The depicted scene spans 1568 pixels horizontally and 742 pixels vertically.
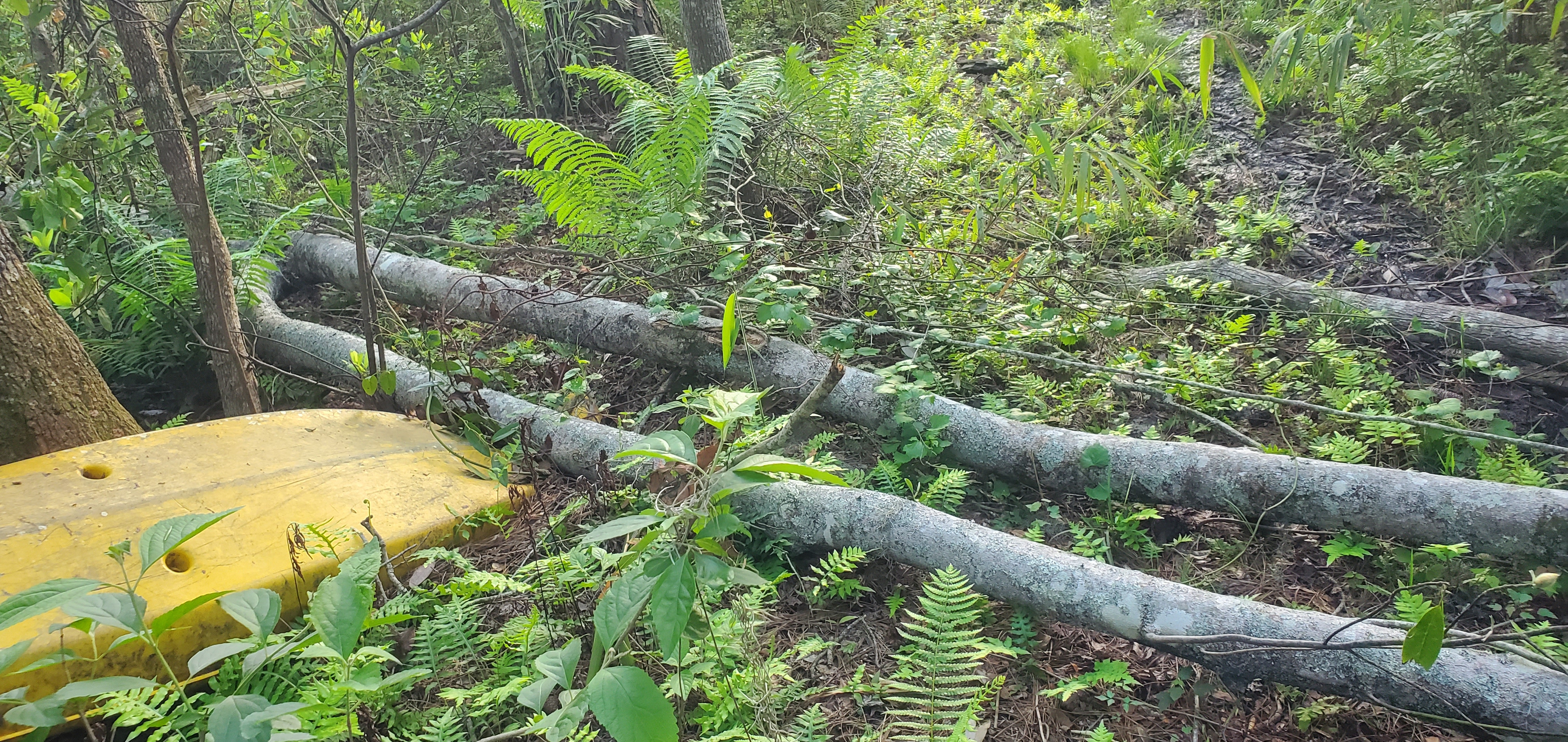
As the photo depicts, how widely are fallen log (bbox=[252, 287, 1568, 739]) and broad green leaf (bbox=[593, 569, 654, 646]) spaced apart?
33.8 inches

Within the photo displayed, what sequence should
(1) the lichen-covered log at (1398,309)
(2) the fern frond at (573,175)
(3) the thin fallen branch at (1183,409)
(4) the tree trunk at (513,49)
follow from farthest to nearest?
(4) the tree trunk at (513,49) < (2) the fern frond at (573,175) < (1) the lichen-covered log at (1398,309) < (3) the thin fallen branch at (1183,409)

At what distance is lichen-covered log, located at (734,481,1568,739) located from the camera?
158 centimetres

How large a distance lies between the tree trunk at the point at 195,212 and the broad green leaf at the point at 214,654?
222 cm

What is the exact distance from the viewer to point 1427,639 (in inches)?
51.5

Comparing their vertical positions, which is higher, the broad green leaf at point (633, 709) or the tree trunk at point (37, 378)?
the tree trunk at point (37, 378)

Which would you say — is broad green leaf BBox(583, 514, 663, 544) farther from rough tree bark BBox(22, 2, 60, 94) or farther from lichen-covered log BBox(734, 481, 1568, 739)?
→ rough tree bark BBox(22, 2, 60, 94)

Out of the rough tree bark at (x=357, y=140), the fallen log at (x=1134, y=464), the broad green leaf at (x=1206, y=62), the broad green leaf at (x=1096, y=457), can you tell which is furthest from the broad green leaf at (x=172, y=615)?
the broad green leaf at (x=1206, y=62)

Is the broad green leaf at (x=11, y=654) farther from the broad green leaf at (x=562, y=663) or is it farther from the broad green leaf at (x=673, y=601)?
the broad green leaf at (x=673, y=601)

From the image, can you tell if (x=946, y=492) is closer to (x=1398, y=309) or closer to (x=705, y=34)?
(x=1398, y=309)

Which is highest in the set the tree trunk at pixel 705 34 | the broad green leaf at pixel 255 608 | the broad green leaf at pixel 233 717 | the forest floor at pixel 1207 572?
the tree trunk at pixel 705 34

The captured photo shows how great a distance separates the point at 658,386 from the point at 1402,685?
251 cm

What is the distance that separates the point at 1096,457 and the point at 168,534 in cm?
225

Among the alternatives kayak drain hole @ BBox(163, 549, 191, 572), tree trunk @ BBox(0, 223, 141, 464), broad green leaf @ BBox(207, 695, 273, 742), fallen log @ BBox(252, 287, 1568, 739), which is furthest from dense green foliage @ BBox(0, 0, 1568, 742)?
kayak drain hole @ BBox(163, 549, 191, 572)

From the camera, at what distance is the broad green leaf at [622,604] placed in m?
1.34
